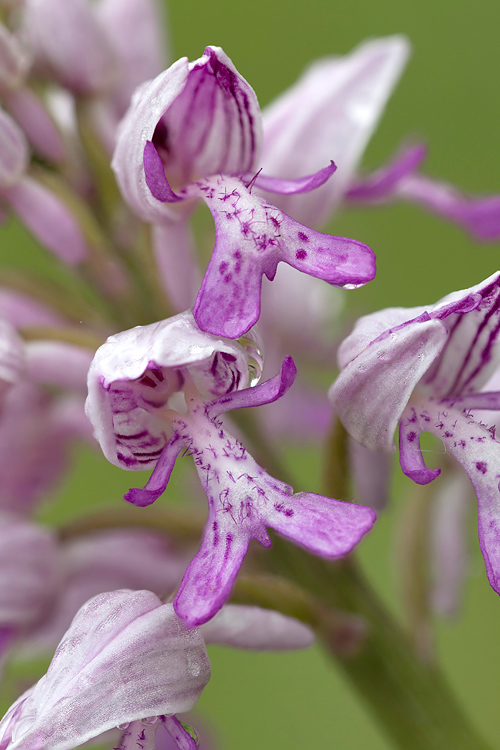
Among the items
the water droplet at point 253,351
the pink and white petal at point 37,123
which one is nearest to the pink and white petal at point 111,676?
the water droplet at point 253,351

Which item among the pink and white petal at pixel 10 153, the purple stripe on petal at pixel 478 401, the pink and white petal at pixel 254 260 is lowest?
the purple stripe on petal at pixel 478 401

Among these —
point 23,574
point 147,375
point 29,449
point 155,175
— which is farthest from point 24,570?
point 155,175

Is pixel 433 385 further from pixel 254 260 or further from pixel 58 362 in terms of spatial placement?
pixel 58 362

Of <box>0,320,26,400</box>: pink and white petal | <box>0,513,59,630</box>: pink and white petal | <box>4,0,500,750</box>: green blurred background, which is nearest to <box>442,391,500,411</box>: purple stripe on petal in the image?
<box>0,320,26,400</box>: pink and white petal

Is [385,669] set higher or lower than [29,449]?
lower

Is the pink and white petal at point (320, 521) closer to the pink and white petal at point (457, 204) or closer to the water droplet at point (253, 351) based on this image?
the water droplet at point (253, 351)

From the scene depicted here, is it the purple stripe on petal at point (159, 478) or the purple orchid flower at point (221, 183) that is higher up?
the purple orchid flower at point (221, 183)
